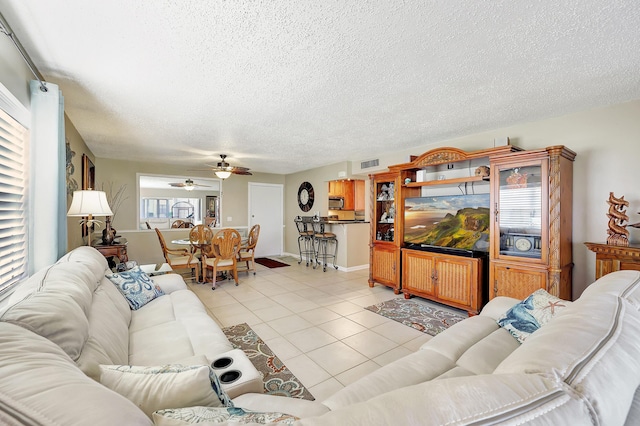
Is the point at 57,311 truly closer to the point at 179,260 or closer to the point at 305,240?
the point at 179,260

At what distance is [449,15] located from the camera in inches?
59.8

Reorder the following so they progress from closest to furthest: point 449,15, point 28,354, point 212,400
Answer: point 28,354
point 212,400
point 449,15

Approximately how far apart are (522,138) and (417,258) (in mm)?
2049

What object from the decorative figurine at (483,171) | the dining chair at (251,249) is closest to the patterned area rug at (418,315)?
the decorative figurine at (483,171)

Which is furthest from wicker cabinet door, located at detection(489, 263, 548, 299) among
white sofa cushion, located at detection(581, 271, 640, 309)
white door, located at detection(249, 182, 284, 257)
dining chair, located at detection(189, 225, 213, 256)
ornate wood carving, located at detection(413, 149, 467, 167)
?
white door, located at detection(249, 182, 284, 257)

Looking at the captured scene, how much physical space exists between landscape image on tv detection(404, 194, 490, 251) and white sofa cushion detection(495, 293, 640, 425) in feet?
9.36

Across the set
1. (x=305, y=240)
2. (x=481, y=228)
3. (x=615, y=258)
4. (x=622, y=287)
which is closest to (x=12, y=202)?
(x=622, y=287)

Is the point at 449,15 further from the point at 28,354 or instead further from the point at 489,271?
the point at 489,271

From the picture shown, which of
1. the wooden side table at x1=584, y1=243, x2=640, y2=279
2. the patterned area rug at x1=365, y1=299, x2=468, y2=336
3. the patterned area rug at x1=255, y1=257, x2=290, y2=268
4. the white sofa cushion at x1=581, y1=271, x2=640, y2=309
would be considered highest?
the white sofa cushion at x1=581, y1=271, x2=640, y2=309

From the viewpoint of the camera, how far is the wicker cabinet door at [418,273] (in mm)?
3773

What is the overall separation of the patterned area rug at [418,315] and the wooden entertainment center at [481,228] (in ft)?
0.64

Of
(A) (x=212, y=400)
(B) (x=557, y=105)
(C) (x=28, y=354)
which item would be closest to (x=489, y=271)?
(B) (x=557, y=105)

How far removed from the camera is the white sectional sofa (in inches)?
18.9

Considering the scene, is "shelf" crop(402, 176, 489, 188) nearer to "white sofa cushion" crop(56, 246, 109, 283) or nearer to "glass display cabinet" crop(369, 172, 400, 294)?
"glass display cabinet" crop(369, 172, 400, 294)
